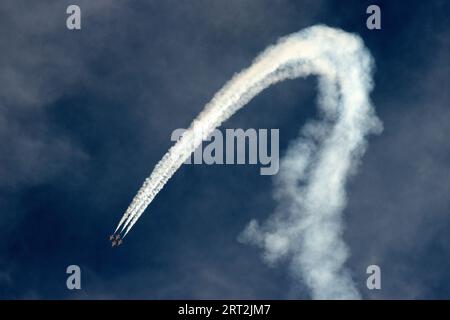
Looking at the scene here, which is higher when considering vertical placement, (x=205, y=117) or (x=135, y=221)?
(x=205, y=117)

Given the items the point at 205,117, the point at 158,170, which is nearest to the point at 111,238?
the point at 158,170

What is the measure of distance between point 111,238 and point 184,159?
2175 centimetres

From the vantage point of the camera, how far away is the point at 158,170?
13562 centimetres

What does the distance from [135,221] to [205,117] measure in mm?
23030

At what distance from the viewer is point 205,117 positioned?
133250 mm
